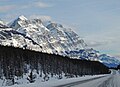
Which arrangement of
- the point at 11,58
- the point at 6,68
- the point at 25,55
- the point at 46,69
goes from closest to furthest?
the point at 6,68 < the point at 11,58 < the point at 25,55 < the point at 46,69

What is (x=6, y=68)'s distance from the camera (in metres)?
102

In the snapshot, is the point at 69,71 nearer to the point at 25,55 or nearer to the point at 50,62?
the point at 50,62

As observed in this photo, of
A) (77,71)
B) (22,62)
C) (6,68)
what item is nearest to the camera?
(6,68)

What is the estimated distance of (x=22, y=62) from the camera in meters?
118

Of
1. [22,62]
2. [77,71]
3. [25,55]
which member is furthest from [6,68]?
[77,71]

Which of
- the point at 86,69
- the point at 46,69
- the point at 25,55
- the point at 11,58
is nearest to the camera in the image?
the point at 11,58

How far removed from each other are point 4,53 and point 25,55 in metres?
22.1

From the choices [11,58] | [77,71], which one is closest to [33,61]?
[11,58]

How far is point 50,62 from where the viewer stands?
483ft

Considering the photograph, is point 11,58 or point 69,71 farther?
point 69,71

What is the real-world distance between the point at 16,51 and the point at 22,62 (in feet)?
14.6

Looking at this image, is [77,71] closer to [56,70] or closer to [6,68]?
[56,70]

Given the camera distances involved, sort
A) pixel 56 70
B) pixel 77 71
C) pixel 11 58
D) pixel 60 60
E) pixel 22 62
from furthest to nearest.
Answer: pixel 77 71 → pixel 60 60 → pixel 56 70 → pixel 22 62 → pixel 11 58

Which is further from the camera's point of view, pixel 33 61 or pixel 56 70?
pixel 56 70
